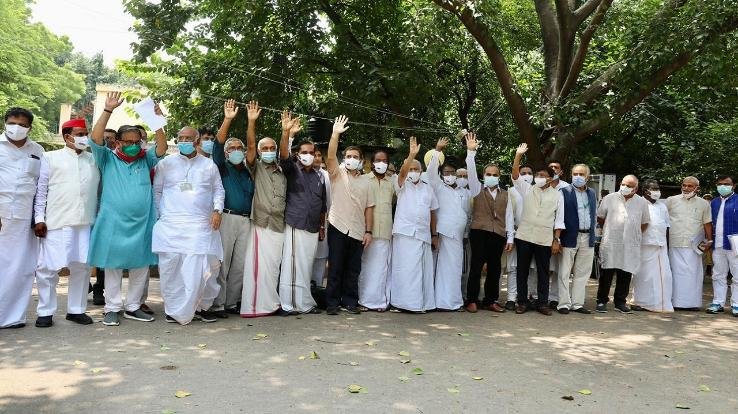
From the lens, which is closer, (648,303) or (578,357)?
(578,357)

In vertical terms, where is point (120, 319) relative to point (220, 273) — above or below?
below

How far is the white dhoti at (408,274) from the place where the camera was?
732 cm

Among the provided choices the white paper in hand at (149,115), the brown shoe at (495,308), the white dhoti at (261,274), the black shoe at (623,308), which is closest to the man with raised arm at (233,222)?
the white dhoti at (261,274)

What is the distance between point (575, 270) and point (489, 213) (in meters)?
1.42

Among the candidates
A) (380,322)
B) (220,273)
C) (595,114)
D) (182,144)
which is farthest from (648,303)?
(182,144)

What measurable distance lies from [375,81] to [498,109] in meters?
6.43

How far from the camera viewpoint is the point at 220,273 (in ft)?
21.9

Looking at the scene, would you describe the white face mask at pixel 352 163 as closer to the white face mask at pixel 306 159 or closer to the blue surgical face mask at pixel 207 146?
the white face mask at pixel 306 159

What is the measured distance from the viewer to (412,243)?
290 inches

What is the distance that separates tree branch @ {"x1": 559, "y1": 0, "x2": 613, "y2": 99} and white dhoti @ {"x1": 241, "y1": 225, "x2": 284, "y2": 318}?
6.20m

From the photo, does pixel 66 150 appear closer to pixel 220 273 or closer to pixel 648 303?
pixel 220 273

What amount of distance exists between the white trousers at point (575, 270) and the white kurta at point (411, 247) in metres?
1.70

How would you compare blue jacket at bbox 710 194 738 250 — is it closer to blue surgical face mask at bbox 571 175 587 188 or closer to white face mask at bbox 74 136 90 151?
blue surgical face mask at bbox 571 175 587 188

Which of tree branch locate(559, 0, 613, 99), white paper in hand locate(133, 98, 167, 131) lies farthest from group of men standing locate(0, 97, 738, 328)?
tree branch locate(559, 0, 613, 99)
